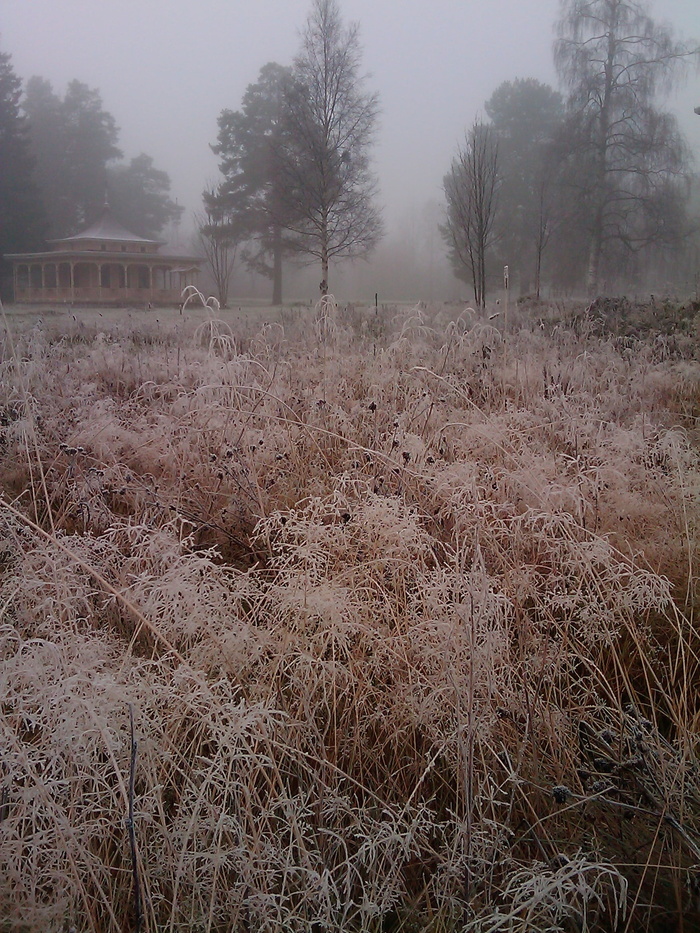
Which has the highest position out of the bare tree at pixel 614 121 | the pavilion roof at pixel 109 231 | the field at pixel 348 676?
the bare tree at pixel 614 121

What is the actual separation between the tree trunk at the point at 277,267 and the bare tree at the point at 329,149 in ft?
0.38

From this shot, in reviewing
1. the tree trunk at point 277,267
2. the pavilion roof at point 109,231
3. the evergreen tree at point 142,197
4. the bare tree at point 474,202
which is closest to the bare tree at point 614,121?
the bare tree at point 474,202

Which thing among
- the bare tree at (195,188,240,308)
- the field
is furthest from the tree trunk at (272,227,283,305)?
the field

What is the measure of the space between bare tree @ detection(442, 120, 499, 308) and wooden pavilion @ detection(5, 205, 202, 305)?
6.64ft

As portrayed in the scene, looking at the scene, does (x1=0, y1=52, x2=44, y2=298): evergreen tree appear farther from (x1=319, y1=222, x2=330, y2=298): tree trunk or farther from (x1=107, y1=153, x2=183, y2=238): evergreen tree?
(x1=319, y1=222, x2=330, y2=298): tree trunk

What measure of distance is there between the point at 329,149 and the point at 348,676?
4.50 meters

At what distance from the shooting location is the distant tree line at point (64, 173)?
15.1 feet

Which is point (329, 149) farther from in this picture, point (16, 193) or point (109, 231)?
point (16, 193)

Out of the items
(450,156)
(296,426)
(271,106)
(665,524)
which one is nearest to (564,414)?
(665,524)

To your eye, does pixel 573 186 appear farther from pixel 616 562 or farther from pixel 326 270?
pixel 616 562

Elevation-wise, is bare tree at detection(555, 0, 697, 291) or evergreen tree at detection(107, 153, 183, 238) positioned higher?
bare tree at detection(555, 0, 697, 291)

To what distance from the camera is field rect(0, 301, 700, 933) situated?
1012 millimetres

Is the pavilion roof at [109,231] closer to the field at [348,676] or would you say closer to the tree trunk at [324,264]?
the tree trunk at [324,264]

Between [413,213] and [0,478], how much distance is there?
3.68 meters
